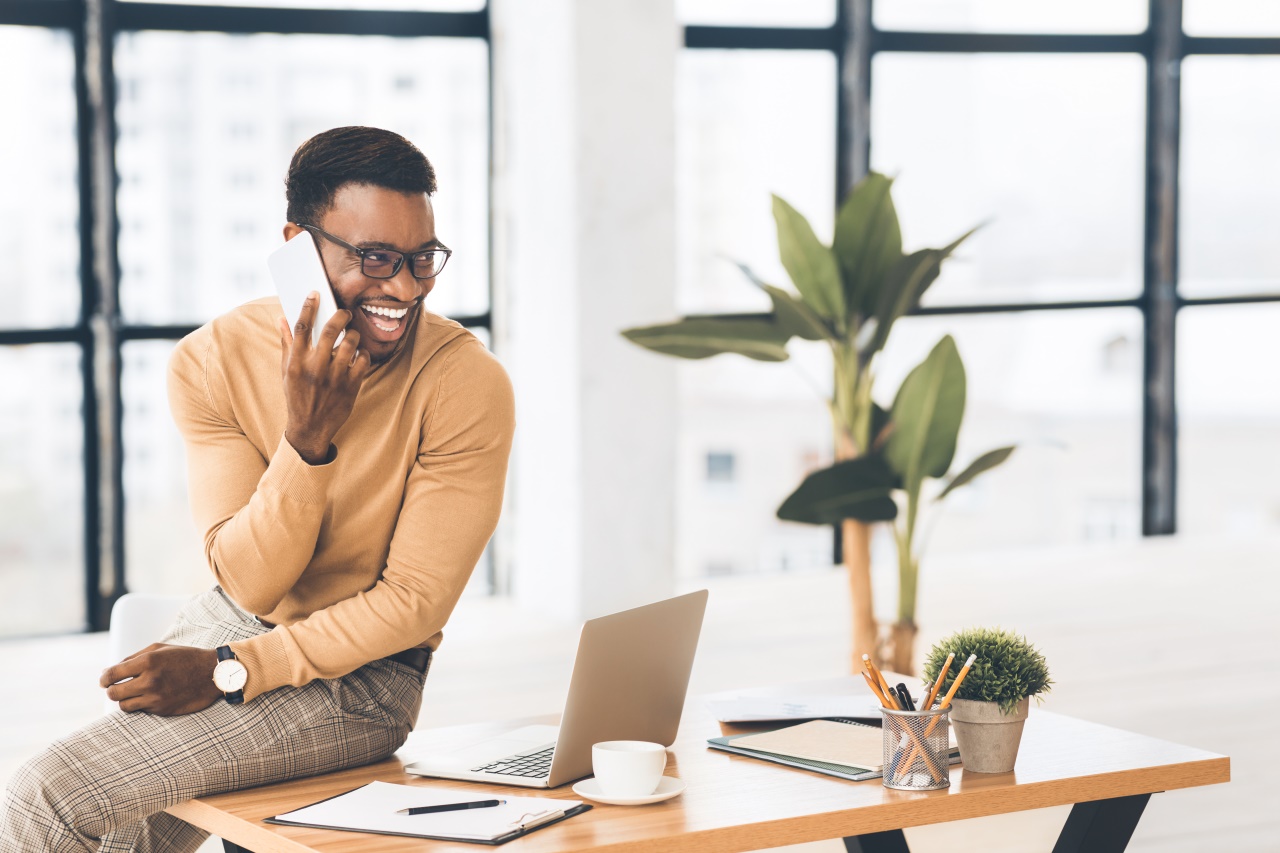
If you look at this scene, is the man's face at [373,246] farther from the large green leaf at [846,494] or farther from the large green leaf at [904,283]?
the large green leaf at [904,283]

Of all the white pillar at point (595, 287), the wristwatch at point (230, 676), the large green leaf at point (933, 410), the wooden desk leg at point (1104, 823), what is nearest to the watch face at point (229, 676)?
the wristwatch at point (230, 676)

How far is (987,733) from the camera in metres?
1.68

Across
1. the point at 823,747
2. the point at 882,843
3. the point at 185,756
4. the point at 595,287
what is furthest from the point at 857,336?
the point at 185,756

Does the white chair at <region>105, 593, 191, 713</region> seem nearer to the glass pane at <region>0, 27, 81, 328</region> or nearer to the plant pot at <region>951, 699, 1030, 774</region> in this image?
the plant pot at <region>951, 699, 1030, 774</region>

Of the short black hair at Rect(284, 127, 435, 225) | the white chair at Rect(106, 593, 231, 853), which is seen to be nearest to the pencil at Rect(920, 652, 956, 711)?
the short black hair at Rect(284, 127, 435, 225)

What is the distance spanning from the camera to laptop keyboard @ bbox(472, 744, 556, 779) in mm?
1700

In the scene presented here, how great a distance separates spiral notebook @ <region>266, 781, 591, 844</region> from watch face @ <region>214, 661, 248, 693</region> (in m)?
0.19

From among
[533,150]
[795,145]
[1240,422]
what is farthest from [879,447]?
[1240,422]

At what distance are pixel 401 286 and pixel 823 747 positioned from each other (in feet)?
2.38

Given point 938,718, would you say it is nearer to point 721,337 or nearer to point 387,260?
point 387,260

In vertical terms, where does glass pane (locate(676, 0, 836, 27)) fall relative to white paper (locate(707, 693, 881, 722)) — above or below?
above

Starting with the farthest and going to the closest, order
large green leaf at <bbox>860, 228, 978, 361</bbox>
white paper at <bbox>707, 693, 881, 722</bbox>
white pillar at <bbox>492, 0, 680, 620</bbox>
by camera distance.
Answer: white pillar at <bbox>492, 0, 680, 620</bbox>
large green leaf at <bbox>860, 228, 978, 361</bbox>
white paper at <bbox>707, 693, 881, 722</bbox>

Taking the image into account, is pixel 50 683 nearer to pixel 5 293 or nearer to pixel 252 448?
pixel 5 293

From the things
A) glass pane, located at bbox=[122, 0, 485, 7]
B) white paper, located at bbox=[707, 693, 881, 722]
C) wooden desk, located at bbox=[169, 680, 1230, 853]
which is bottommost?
wooden desk, located at bbox=[169, 680, 1230, 853]
